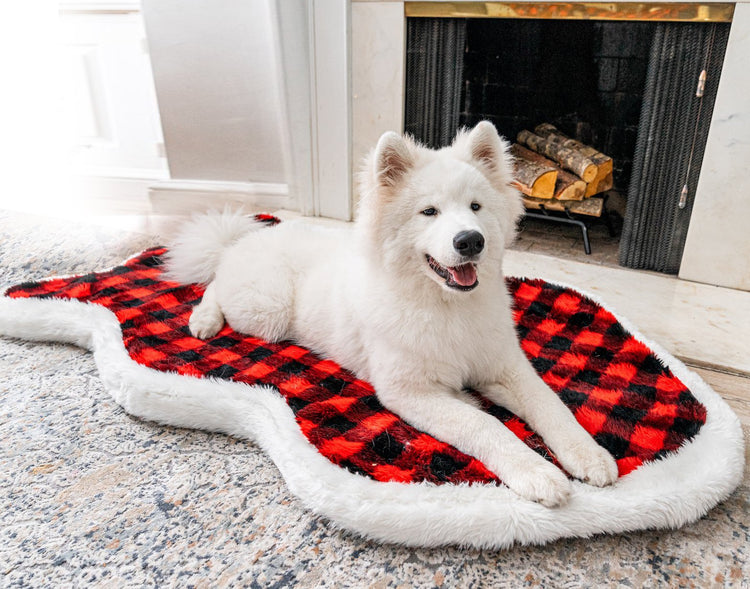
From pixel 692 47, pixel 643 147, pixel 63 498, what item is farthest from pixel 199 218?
pixel 692 47

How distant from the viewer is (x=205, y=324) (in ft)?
5.98

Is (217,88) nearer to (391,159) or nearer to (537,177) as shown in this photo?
(537,177)

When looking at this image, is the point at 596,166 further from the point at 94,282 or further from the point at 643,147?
the point at 94,282

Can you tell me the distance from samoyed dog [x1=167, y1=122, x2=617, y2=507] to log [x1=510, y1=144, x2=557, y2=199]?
1408 millimetres

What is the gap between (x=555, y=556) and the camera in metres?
1.10

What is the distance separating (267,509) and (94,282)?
1.36 meters

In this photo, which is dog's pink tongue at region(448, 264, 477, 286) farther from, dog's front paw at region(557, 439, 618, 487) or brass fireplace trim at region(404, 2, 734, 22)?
brass fireplace trim at region(404, 2, 734, 22)

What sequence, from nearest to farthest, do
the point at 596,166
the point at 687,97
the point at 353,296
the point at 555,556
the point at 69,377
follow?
the point at 555,556 → the point at 353,296 → the point at 69,377 → the point at 687,97 → the point at 596,166

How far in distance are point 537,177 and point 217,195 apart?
182cm

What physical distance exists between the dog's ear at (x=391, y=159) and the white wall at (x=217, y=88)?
1931mm

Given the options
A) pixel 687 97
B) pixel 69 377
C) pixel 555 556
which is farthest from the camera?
pixel 687 97

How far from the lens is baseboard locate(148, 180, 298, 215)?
3145 mm

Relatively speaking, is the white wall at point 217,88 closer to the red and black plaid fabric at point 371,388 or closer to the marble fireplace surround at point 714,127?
the marble fireplace surround at point 714,127

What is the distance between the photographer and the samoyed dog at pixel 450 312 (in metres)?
1.21
